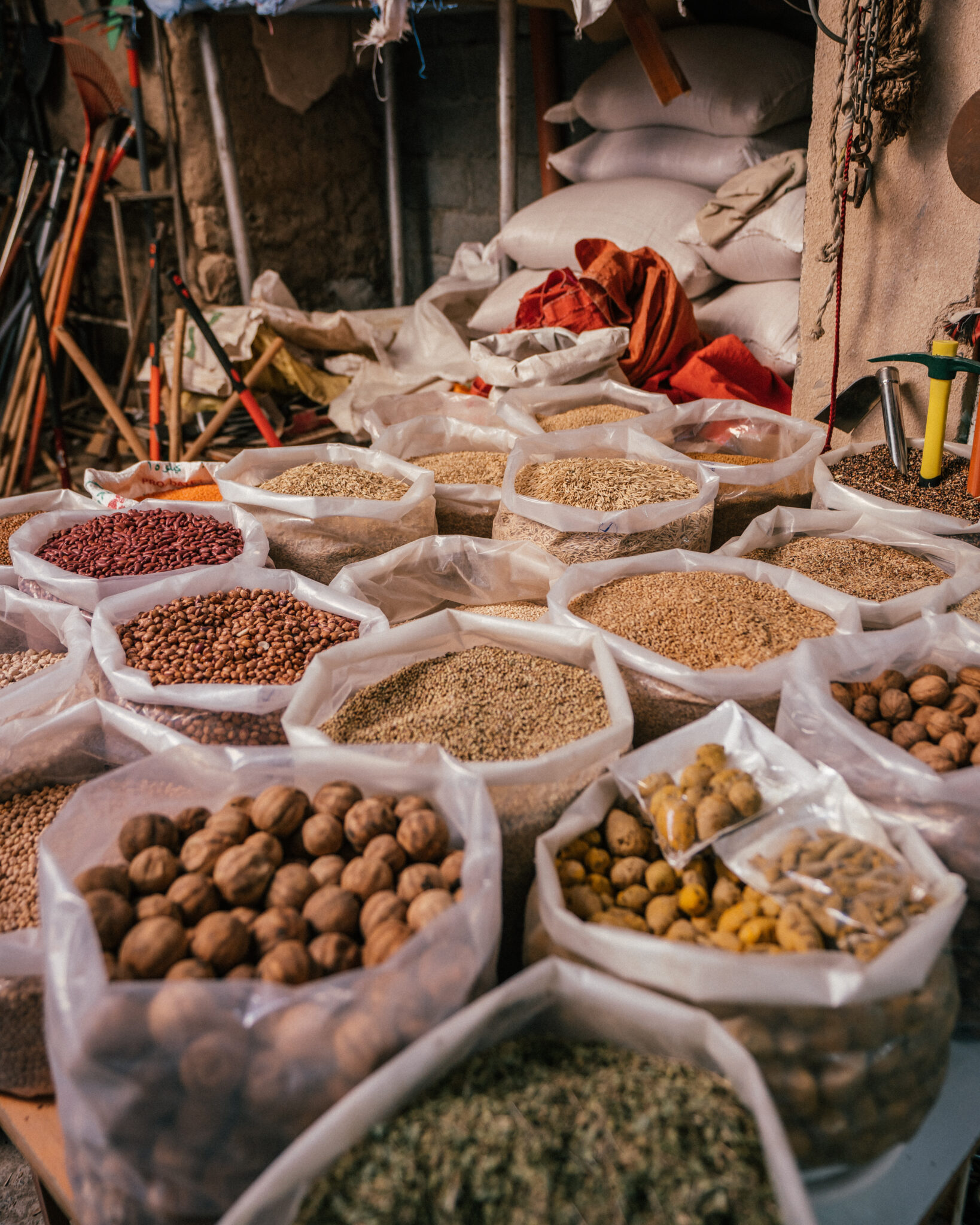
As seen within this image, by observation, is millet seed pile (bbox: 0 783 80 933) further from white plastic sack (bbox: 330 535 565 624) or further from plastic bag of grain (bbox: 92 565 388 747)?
white plastic sack (bbox: 330 535 565 624)

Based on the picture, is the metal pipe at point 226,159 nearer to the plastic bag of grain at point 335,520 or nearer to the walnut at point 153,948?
the plastic bag of grain at point 335,520

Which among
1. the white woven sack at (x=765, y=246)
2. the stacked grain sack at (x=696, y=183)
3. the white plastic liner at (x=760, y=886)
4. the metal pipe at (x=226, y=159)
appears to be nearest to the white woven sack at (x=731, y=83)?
the stacked grain sack at (x=696, y=183)

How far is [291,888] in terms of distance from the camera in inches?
32.4

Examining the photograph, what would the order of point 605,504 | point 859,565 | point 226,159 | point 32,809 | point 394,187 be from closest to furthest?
point 32,809 → point 859,565 → point 605,504 → point 226,159 → point 394,187

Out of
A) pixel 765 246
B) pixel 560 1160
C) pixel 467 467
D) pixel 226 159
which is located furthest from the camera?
pixel 226 159

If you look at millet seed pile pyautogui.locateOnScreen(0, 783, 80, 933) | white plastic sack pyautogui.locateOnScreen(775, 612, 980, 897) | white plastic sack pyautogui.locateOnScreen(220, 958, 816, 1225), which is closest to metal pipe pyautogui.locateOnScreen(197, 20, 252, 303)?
millet seed pile pyautogui.locateOnScreen(0, 783, 80, 933)

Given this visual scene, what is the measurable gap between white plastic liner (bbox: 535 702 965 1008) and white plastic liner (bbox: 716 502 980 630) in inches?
16.4

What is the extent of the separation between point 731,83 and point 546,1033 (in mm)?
3088

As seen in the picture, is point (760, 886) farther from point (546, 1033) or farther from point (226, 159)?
point (226, 159)

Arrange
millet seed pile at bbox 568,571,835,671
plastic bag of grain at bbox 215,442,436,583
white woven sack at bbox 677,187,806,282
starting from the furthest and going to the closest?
white woven sack at bbox 677,187,806,282 → plastic bag of grain at bbox 215,442,436,583 → millet seed pile at bbox 568,571,835,671

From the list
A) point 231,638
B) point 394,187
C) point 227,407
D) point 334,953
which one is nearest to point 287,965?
point 334,953

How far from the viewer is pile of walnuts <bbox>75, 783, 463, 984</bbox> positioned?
2.47ft

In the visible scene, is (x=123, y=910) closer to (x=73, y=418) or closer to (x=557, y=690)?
(x=557, y=690)

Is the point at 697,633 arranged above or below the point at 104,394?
below
